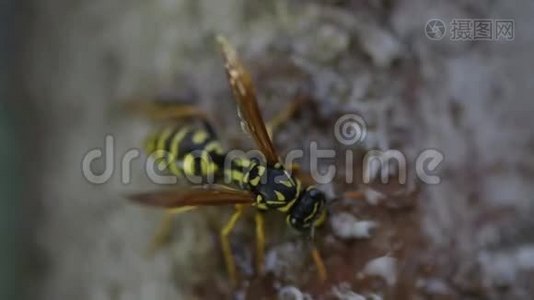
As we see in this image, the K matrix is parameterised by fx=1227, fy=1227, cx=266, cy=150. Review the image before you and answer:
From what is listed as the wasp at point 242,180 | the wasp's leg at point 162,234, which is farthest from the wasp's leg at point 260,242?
the wasp's leg at point 162,234

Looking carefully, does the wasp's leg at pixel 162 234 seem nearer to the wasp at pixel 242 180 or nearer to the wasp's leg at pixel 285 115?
the wasp at pixel 242 180

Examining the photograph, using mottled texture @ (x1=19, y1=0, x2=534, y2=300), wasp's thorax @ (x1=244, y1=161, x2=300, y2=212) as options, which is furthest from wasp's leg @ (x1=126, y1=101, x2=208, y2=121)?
wasp's thorax @ (x1=244, y1=161, x2=300, y2=212)

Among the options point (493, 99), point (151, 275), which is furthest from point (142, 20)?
point (493, 99)

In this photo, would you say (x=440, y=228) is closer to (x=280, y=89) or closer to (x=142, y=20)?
(x=280, y=89)

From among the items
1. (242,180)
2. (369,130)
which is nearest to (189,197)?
(242,180)

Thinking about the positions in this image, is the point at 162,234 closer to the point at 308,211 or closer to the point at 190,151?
the point at 190,151

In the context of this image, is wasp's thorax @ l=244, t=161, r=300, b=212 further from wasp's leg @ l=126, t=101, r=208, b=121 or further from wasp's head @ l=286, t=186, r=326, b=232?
wasp's leg @ l=126, t=101, r=208, b=121
